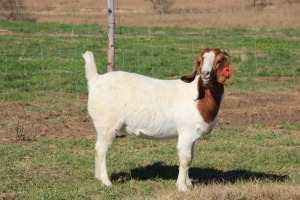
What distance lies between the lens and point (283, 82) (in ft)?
55.5

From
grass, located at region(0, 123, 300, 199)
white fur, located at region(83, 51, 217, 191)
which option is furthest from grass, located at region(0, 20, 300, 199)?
white fur, located at region(83, 51, 217, 191)

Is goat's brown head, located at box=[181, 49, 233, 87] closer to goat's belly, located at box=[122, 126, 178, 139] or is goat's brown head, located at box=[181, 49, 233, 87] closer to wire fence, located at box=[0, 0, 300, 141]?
goat's belly, located at box=[122, 126, 178, 139]

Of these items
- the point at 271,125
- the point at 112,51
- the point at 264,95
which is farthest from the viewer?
the point at 264,95

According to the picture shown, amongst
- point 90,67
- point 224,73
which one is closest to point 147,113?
point 90,67

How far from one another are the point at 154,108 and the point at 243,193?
1637mm

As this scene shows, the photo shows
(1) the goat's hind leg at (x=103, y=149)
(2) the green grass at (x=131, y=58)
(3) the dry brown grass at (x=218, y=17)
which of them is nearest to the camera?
(1) the goat's hind leg at (x=103, y=149)

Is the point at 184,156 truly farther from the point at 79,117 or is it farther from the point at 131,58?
the point at 131,58

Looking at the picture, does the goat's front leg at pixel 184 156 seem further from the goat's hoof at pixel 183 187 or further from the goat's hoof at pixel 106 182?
the goat's hoof at pixel 106 182

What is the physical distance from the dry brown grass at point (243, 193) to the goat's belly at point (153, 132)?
96 cm

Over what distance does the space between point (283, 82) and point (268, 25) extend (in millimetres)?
19837

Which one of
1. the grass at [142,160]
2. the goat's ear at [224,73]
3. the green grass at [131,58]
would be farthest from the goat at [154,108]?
the green grass at [131,58]

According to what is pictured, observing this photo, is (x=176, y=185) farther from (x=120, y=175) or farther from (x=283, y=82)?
(x=283, y=82)

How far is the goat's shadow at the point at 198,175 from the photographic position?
8.18 m

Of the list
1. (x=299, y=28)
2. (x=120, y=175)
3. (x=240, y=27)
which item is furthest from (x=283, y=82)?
(x=240, y=27)
